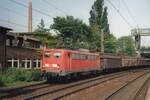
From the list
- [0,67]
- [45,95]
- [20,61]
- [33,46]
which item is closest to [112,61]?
[33,46]

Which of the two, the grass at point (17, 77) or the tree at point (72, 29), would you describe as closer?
the grass at point (17, 77)

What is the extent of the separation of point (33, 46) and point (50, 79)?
692 inches

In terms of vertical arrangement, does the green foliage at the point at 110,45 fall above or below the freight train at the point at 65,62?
above

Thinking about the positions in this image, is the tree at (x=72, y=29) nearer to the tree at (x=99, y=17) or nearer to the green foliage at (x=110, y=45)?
the tree at (x=99, y=17)

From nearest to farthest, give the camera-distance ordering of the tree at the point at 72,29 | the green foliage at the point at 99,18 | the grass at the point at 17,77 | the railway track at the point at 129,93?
the railway track at the point at 129,93 → the grass at the point at 17,77 → the tree at the point at 72,29 → the green foliage at the point at 99,18

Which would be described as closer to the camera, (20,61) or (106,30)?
(20,61)

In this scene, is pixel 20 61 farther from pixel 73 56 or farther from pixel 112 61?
pixel 112 61

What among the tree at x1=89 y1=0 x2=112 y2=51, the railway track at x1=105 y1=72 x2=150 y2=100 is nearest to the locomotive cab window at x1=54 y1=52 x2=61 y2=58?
the railway track at x1=105 y1=72 x2=150 y2=100

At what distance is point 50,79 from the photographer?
29.4 meters

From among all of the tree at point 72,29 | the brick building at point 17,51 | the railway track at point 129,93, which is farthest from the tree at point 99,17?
the railway track at point 129,93


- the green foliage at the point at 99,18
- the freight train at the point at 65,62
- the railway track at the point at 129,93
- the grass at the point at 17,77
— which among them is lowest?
the railway track at the point at 129,93

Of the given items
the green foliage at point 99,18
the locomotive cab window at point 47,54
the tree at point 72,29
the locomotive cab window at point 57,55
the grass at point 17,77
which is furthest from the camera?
the green foliage at point 99,18

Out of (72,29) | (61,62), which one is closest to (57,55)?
(61,62)

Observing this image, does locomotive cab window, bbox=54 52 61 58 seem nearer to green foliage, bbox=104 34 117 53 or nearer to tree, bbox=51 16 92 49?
tree, bbox=51 16 92 49
